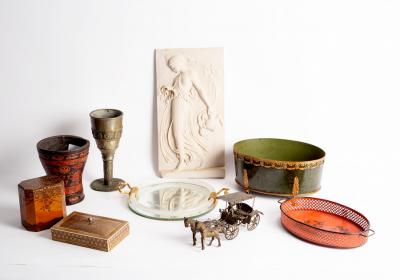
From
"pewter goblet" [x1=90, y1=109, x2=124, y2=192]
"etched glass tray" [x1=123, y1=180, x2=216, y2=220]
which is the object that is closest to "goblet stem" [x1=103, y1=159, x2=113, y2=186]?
"pewter goblet" [x1=90, y1=109, x2=124, y2=192]

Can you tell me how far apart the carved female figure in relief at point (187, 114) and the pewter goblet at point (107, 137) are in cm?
21

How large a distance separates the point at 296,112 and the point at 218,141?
34 cm

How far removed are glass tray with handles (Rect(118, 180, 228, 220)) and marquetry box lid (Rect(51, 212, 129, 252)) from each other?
16 cm

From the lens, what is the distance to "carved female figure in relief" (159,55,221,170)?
1.78 meters

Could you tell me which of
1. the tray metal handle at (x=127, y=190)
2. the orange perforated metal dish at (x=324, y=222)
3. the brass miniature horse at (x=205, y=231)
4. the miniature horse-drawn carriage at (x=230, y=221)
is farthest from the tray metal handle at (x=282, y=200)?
the tray metal handle at (x=127, y=190)

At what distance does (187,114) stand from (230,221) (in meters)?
0.56

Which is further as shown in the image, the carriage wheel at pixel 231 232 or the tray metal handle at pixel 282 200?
the tray metal handle at pixel 282 200

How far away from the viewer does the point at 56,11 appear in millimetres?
1728

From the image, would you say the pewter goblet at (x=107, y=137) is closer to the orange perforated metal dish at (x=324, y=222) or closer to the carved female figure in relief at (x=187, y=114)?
the carved female figure in relief at (x=187, y=114)

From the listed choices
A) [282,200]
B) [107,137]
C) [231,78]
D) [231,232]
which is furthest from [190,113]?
[231,232]

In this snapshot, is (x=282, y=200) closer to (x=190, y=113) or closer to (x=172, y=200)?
(x=172, y=200)

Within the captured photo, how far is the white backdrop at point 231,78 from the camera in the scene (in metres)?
1.74

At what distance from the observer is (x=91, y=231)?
1330 millimetres

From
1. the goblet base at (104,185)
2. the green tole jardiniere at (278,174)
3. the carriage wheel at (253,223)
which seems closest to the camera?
the carriage wheel at (253,223)
